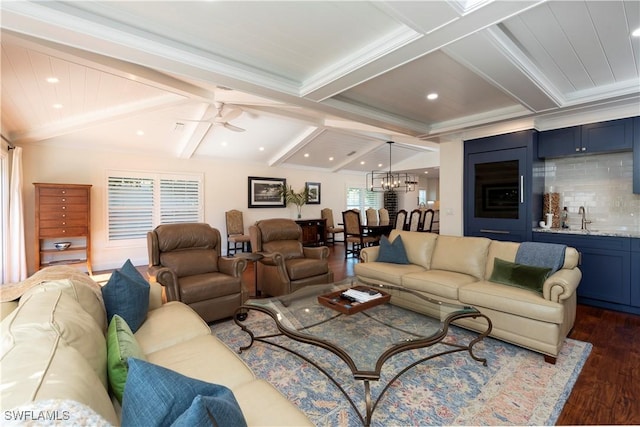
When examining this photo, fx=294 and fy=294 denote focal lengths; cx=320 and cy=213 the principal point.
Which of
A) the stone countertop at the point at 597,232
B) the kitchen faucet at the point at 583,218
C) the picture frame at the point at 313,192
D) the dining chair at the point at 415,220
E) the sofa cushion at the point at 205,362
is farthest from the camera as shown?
the picture frame at the point at 313,192

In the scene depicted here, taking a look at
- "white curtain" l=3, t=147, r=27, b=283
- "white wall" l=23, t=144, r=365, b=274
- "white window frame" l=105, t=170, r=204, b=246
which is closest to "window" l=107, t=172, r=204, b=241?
"white window frame" l=105, t=170, r=204, b=246

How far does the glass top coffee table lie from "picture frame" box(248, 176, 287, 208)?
5.33m

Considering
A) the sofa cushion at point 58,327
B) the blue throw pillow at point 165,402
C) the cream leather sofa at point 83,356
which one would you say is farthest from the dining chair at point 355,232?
the blue throw pillow at point 165,402

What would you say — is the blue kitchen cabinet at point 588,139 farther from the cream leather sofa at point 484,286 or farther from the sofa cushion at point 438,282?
the sofa cushion at point 438,282

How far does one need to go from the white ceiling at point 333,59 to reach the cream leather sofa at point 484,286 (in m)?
1.66

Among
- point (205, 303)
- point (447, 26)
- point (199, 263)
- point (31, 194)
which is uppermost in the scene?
point (447, 26)

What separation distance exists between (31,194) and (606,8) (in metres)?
7.61

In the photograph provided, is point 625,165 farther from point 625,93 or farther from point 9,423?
point 9,423

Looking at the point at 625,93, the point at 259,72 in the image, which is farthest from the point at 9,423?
the point at 625,93

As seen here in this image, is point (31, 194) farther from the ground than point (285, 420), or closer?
farther from the ground

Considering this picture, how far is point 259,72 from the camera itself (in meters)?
2.60

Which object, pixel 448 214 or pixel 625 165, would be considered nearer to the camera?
pixel 625 165

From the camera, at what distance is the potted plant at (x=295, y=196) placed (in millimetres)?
8359

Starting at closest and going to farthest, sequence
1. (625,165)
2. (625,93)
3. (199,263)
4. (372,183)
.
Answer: (625,93), (199,263), (625,165), (372,183)
